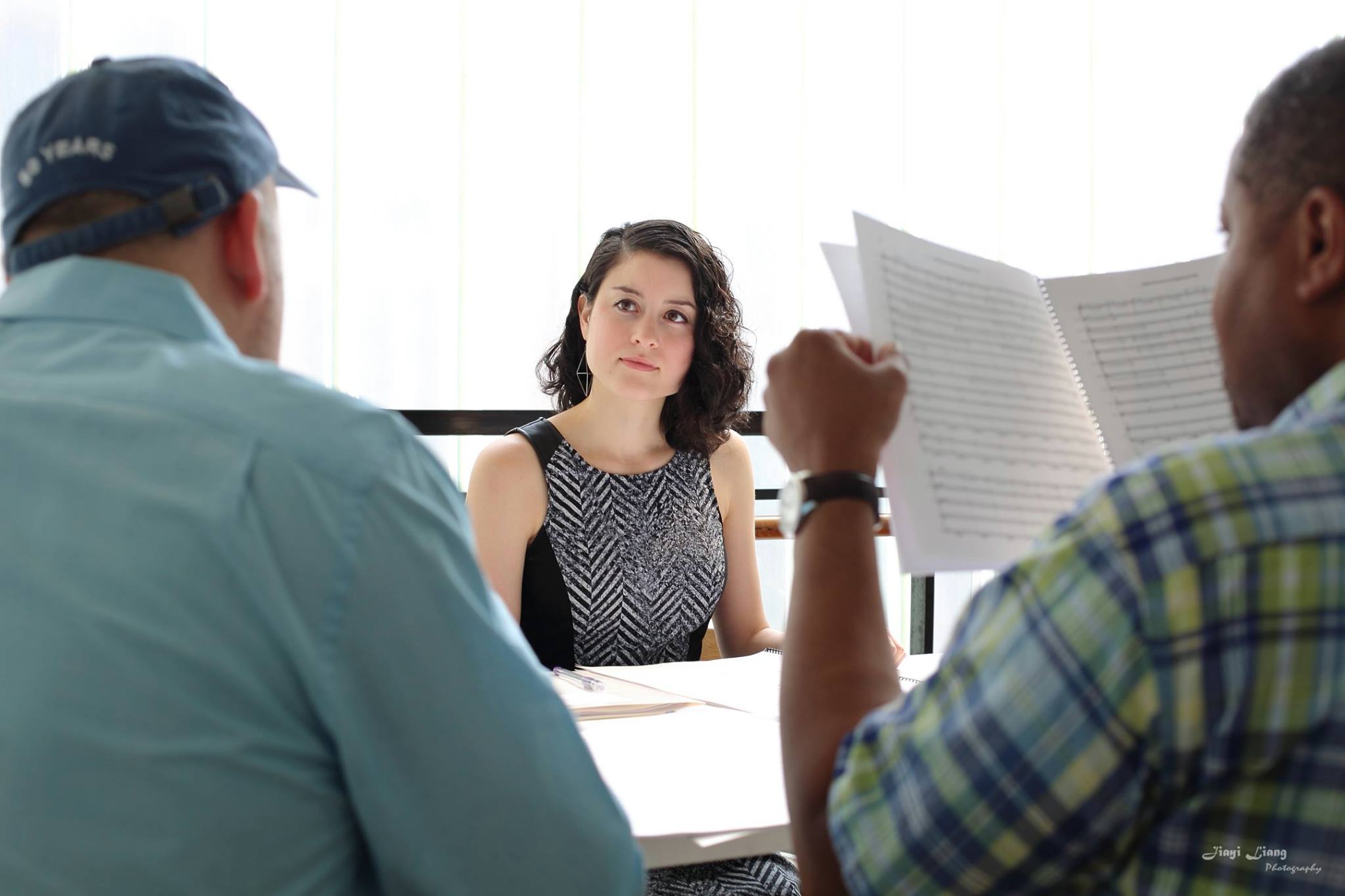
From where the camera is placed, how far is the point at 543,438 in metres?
2.10

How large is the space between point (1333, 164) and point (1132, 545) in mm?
279

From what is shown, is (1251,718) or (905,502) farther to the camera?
(905,502)

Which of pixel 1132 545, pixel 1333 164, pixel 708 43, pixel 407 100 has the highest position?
pixel 708 43

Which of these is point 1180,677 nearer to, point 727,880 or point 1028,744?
point 1028,744

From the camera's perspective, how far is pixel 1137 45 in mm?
3342

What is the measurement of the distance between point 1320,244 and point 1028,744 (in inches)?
13.6

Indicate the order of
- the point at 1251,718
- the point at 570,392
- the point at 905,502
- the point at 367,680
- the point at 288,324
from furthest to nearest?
the point at 288,324 < the point at 570,392 < the point at 905,502 < the point at 367,680 < the point at 1251,718

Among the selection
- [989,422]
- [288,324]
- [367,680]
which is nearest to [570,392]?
[288,324]

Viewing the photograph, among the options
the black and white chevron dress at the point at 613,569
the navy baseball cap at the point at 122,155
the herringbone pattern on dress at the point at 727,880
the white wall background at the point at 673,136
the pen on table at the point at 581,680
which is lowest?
the herringbone pattern on dress at the point at 727,880

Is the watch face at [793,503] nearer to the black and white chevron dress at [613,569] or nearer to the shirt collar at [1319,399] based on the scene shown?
the shirt collar at [1319,399]

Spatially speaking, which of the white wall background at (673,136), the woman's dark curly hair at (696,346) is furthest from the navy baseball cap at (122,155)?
the white wall background at (673,136)

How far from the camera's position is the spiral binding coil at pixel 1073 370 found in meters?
0.96

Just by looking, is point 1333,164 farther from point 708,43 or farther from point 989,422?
point 708,43

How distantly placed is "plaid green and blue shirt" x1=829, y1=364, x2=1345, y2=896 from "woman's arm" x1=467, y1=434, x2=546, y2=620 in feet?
4.65
